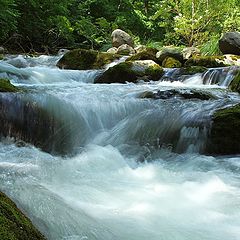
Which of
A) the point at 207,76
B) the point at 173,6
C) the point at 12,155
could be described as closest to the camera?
the point at 12,155

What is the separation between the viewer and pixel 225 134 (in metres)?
5.09

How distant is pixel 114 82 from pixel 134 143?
423cm

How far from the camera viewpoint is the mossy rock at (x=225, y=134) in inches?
198

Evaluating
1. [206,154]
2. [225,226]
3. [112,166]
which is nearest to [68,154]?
[112,166]

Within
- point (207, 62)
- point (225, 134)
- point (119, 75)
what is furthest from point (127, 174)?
point (207, 62)

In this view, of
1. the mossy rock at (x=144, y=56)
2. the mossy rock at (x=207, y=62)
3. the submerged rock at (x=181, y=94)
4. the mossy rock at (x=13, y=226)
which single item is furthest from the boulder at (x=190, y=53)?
the mossy rock at (x=13, y=226)

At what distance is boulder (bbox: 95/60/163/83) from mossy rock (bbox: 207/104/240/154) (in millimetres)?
4588

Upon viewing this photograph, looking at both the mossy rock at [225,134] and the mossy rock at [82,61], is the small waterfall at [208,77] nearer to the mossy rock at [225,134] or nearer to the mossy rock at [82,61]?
the mossy rock at [82,61]

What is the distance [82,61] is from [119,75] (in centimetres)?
272

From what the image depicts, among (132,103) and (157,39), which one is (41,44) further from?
(132,103)

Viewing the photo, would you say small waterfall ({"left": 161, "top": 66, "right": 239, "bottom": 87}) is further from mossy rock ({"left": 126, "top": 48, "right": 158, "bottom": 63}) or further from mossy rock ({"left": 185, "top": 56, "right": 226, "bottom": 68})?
mossy rock ({"left": 126, "top": 48, "right": 158, "bottom": 63})

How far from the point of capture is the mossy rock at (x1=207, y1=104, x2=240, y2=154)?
16.5 ft

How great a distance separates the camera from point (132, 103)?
21.0 ft

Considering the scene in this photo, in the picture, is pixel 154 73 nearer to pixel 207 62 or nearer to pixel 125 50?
pixel 207 62
